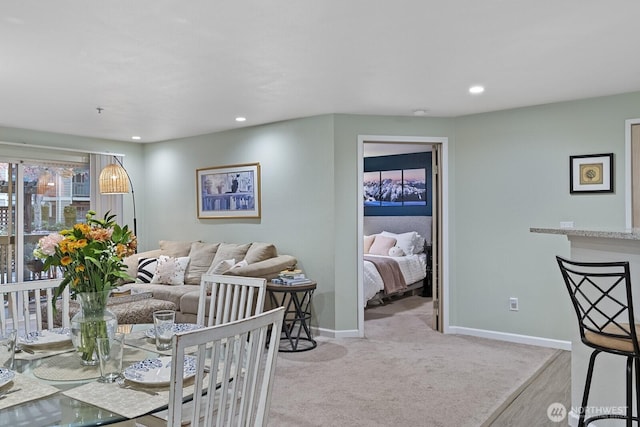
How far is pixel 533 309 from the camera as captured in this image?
4.53m

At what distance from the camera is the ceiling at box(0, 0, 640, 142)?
2.41 m

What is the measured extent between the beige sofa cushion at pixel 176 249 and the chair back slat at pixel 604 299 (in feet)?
14.7

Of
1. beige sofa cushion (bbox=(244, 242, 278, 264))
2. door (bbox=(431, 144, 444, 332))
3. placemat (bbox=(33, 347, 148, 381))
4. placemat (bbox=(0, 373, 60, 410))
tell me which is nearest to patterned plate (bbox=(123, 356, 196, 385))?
placemat (bbox=(33, 347, 148, 381))

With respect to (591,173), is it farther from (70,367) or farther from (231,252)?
(70,367)

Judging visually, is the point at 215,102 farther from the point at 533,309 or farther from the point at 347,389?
the point at 533,309

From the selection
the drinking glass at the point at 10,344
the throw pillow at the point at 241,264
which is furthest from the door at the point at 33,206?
the drinking glass at the point at 10,344

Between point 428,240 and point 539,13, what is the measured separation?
536 cm

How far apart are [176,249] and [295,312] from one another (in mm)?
2021

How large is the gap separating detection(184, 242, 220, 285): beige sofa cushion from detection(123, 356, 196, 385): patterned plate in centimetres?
381

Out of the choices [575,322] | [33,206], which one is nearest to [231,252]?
[33,206]

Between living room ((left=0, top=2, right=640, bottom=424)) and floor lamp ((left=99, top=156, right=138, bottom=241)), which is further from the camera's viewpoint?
floor lamp ((left=99, top=156, right=138, bottom=241))

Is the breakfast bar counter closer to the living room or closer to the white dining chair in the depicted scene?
the living room

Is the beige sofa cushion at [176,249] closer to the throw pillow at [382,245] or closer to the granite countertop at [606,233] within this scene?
the throw pillow at [382,245]

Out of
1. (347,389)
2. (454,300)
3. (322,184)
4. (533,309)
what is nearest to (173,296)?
(322,184)
